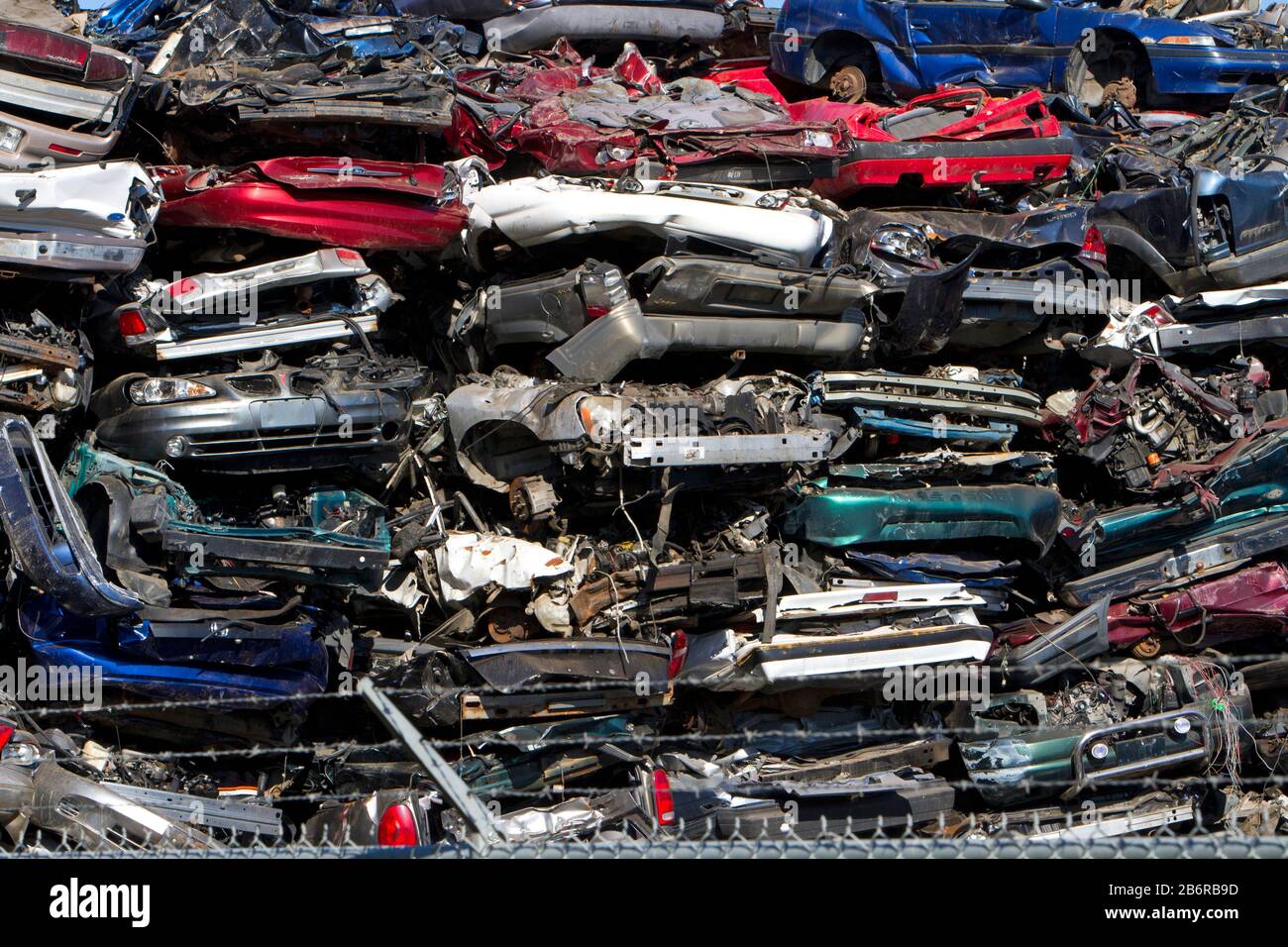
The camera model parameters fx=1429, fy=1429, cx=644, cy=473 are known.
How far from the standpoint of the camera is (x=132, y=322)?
9.24 m

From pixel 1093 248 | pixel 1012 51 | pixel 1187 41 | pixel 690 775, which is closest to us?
pixel 690 775

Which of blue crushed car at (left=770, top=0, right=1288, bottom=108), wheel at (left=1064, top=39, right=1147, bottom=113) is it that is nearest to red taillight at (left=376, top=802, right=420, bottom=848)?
blue crushed car at (left=770, top=0, right=1288, bottom=108)

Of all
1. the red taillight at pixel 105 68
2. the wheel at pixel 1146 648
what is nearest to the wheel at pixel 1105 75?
the wheel at pixel 1146 648

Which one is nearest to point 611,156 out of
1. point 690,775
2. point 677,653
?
point 677,653

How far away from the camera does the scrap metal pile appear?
859cm

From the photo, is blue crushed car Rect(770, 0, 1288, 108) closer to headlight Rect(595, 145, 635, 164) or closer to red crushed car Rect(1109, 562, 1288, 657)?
headlight Rect(595, 145, 635, 164)

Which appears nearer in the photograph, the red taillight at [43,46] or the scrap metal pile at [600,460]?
the scrap metal pile at [600,460]

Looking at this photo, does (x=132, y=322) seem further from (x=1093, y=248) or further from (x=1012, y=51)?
(x=1012, y=51)

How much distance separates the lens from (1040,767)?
9.24 meters

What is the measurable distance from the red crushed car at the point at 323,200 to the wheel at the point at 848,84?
15.6 feet

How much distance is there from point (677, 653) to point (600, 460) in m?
1.35

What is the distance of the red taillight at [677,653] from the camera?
9.16m

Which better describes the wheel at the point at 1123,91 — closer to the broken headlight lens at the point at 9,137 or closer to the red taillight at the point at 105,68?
the red taillight at the point at 105,68
